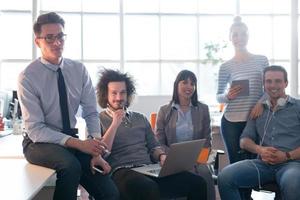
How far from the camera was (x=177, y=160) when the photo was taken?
2.62 meters

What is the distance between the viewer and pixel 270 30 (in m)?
6.47

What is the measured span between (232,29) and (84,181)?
193cm

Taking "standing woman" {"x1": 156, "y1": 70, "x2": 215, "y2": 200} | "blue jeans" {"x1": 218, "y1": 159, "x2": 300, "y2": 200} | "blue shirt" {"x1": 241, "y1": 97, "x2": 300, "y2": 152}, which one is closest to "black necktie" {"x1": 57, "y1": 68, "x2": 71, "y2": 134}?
A: "standing woman" {"x1": 156, "y1": 70, "x2": 215, "y2": 200}

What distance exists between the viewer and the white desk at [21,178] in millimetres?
1650

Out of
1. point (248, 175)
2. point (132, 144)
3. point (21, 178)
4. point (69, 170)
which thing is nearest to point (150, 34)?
point (132, 144)

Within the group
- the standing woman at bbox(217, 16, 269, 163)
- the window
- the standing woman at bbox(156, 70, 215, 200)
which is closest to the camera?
the standing woman at bbox(156, 70, 215, 200)

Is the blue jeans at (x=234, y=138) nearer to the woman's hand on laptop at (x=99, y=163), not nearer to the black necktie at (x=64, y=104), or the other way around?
the woman's hand on laptop at (x=99, y=163)

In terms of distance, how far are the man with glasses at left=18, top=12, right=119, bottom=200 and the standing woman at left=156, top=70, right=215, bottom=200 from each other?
3.15 feet

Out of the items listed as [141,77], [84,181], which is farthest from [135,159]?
[141,77]

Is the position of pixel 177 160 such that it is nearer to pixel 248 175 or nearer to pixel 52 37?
pixel 248 175

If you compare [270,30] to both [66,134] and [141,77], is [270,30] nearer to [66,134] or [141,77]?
[141,77]

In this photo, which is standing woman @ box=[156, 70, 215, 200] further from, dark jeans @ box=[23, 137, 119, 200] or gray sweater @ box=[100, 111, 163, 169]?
dark jeans @ box=[23, 137, 119, 200]

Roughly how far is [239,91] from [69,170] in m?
1.81

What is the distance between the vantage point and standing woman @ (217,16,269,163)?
3406mm
